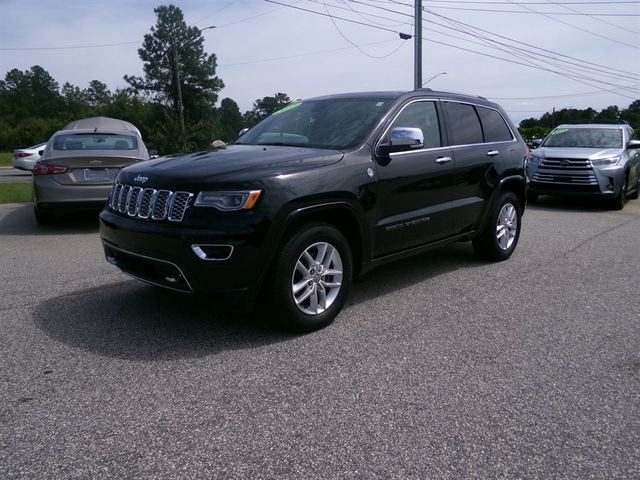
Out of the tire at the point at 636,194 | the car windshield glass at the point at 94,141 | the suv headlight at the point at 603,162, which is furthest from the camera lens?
the tire at the point at 636,194

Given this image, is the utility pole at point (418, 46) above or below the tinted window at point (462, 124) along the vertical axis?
above

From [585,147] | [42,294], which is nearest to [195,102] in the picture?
[585,147]

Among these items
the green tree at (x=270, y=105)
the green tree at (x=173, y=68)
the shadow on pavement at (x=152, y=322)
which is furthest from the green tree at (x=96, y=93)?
the shadow on pavement at (x=152, y=322)

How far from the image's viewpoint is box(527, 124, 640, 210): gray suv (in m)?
11.2

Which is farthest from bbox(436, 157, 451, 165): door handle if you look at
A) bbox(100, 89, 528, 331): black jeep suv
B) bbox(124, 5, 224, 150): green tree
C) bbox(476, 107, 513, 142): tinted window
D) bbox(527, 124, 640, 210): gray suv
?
bbox(124, 5, 224, 150): green tree

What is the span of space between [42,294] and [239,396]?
2.82m

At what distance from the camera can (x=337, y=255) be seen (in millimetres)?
4316

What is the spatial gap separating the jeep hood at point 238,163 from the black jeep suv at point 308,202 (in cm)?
1

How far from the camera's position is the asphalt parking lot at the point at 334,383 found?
103 inches

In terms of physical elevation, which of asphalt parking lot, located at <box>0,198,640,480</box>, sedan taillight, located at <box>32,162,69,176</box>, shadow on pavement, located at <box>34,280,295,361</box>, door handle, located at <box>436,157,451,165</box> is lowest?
asphalt parking lot, located at <box>0,198,640,480</box>

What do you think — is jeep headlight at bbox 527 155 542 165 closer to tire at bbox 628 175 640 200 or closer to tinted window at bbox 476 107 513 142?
tire at bbox 628 175 640 200

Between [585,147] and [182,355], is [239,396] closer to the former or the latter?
[182,355]

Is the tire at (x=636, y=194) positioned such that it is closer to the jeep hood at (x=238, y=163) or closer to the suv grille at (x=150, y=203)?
the jeep hood at (x=238, y=163)

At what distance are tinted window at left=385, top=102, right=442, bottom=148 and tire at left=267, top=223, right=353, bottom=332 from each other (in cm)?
138
